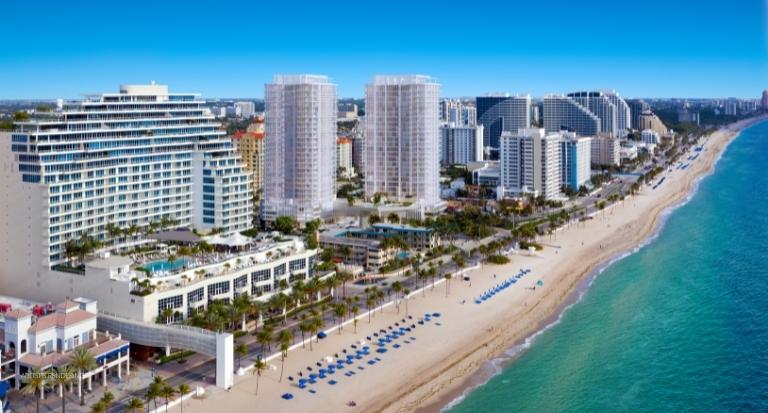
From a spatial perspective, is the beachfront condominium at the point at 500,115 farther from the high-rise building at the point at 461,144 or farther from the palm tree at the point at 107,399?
the palm tree at the point at 107,399

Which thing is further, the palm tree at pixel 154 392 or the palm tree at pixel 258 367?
the palm tree at pixel 258 367

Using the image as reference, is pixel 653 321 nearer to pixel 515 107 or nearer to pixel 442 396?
pixel 442 396

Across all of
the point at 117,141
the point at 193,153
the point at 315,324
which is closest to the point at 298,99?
the point at 193,153

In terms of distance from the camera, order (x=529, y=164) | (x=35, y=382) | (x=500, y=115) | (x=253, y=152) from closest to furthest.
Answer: (x=35, y=382)
(x=529, y=164)
(x=253, y=152)
(x=500, y=115)

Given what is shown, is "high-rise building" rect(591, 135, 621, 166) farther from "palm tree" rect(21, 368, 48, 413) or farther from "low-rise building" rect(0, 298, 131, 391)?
"palm tree" rect(21, 368, 48, 413)

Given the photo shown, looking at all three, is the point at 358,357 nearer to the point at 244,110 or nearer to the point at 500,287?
the point at 500,287

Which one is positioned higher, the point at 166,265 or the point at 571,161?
the point at 571,161

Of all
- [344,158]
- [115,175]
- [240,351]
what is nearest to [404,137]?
[344,158]

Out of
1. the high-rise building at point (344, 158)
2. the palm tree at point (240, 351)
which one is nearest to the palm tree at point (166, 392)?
the palm tree at point (240, 351)
